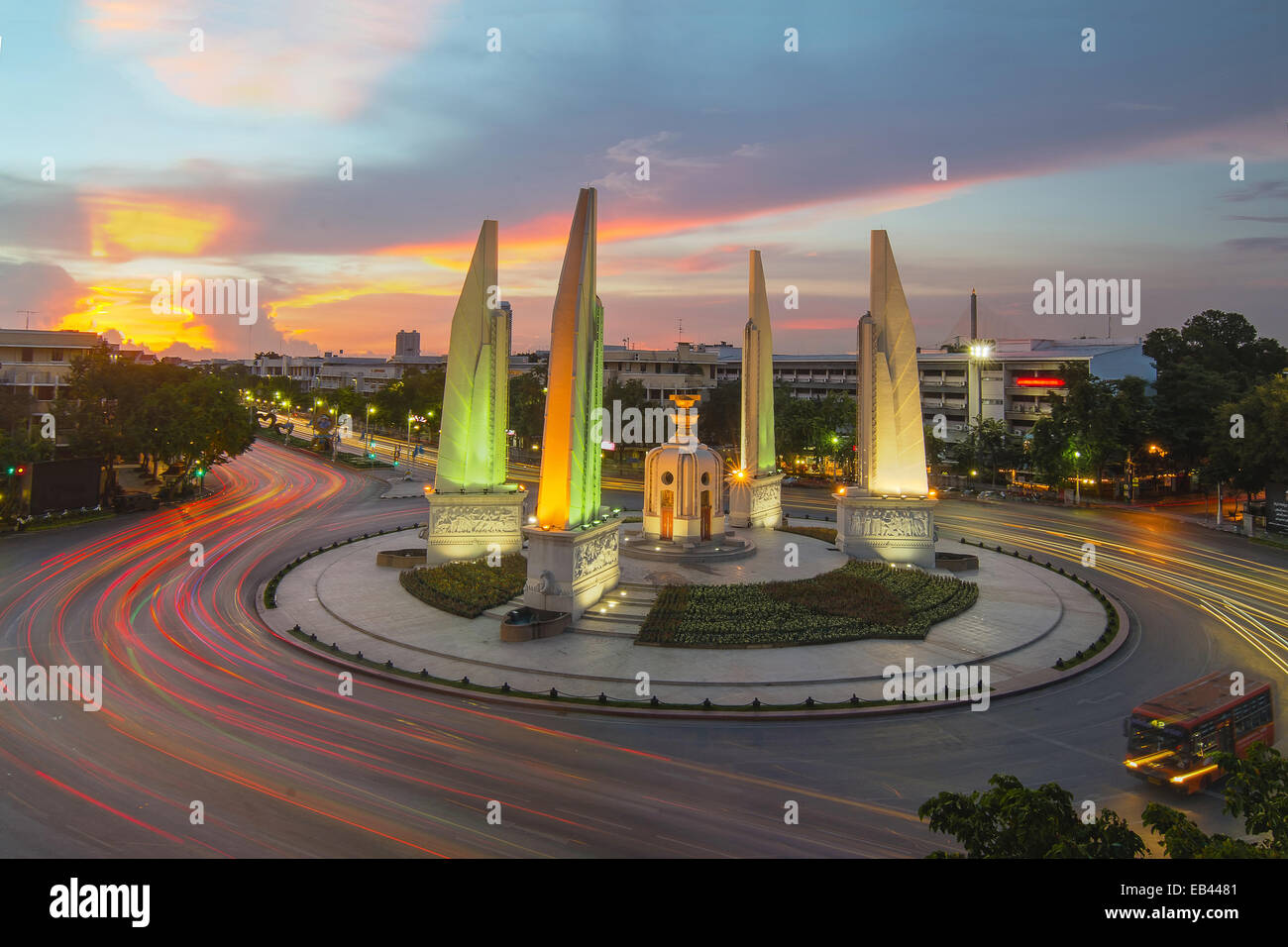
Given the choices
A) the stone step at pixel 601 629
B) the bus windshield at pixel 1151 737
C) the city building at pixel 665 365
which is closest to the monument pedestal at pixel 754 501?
the stone step at pixel 601 629

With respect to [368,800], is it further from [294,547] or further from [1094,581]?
[1094,581]

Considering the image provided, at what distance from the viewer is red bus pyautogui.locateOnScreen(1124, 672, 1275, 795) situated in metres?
15.6

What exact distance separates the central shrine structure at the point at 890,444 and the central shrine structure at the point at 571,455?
14238 millimetres

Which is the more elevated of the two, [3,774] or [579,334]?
[579,334]

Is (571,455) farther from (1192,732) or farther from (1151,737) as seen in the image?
(1192,732)

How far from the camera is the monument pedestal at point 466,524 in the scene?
33969 mm

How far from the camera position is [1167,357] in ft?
258

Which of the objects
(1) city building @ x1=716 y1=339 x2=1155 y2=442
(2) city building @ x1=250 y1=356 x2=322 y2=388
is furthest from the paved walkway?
(2) city building @ x1=250 y1=356 x2=322 y2=388

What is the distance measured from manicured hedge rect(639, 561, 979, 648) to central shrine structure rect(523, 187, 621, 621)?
9.67 ft

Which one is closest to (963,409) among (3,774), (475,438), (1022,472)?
(1022,472)

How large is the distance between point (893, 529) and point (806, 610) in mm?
10687

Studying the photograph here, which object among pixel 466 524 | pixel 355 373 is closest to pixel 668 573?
pixel 466 524

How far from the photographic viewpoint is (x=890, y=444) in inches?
1409

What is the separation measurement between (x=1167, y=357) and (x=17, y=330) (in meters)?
109
